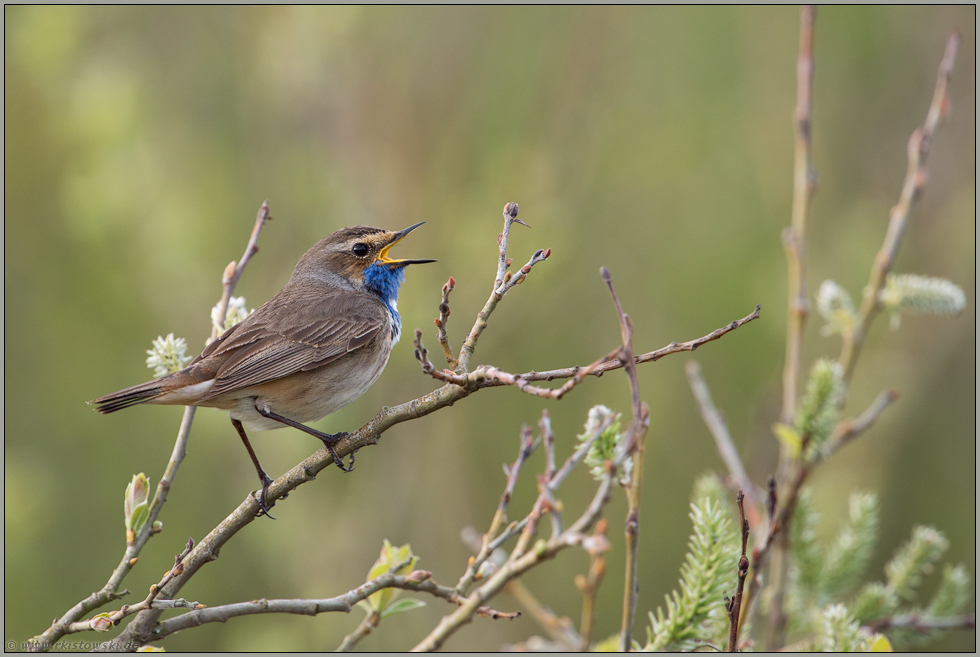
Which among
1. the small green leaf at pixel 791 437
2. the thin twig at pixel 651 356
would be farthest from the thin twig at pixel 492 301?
the small green leaf at pixel 791 437

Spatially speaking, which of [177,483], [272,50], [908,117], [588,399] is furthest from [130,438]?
[908,117]

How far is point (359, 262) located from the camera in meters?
5.00

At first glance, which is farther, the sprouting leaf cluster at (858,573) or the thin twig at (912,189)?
the thin twig at (912,189)

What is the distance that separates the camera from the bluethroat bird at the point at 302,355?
3.69m

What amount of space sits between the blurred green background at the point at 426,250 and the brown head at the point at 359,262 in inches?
46.9

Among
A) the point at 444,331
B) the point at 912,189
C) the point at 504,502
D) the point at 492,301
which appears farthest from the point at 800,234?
the point at 504,502

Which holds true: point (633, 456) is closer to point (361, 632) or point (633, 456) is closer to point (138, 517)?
point (361, 632)

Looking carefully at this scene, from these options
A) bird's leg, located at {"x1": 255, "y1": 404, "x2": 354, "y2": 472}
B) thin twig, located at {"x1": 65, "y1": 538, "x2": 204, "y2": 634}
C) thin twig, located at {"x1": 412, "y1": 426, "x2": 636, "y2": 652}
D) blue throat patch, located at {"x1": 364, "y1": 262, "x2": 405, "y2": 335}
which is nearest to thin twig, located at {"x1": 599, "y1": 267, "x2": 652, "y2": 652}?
thin twig, located at {"x1": 412, "y1": 426, "x2": 636, "y2": 652}

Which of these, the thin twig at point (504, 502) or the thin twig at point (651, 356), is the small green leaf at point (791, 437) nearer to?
the thin twig at point (651, 356)

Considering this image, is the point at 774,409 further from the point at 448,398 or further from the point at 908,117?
the point at 908,117

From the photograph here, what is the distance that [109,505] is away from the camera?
644 centimetres

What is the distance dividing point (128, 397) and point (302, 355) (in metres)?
0.93

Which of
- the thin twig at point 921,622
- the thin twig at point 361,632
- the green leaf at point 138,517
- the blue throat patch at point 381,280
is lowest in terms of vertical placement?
the thin twig at point 921,622

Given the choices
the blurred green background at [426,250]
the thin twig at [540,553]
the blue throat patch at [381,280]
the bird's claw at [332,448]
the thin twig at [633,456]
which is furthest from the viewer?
the blurred green background at [426,250]
